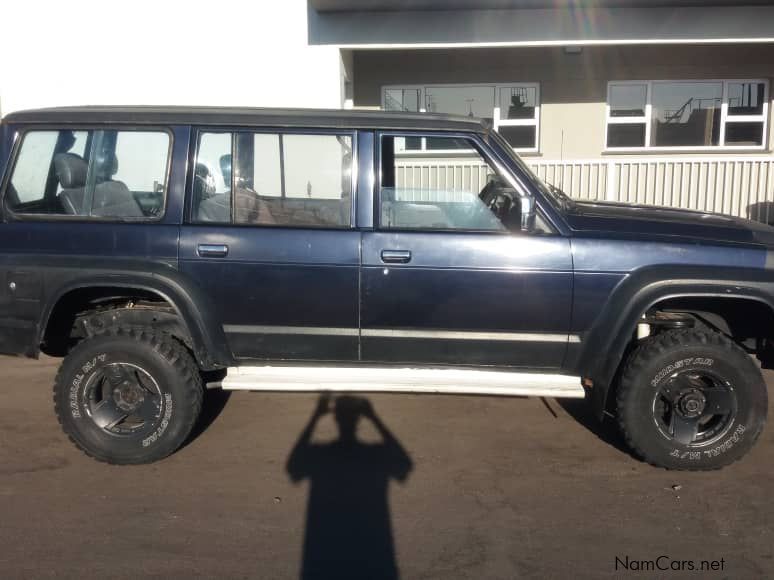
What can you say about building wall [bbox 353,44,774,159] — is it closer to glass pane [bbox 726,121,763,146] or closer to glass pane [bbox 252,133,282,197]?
glass pane [bbox 726,121,763,146]

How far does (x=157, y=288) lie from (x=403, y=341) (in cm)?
139

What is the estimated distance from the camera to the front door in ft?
12.4

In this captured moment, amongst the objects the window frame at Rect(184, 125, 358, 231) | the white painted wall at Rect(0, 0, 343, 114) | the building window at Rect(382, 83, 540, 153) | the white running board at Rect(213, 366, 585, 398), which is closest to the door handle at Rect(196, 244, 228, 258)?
the window frame at Rect(184, 125, 358, 231)

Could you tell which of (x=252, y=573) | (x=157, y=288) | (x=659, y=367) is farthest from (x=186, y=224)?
(x=659, y=367)

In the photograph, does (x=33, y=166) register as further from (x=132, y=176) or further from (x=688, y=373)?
(x=688, y=373)

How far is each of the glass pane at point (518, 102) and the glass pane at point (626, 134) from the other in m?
1.30

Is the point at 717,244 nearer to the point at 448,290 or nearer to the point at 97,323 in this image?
the point at 448,290

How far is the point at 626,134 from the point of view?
1113cm

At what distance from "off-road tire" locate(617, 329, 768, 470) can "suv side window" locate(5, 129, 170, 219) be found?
9.42 feet

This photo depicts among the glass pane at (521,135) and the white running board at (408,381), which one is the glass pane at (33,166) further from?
the glass pane at (521,135)

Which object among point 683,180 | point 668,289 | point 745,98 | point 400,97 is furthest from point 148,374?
point 745,98

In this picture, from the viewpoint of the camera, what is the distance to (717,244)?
3.76m

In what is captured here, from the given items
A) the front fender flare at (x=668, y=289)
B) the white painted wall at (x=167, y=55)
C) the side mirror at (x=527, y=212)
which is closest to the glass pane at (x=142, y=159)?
the side mirror at (x=527, y=212)

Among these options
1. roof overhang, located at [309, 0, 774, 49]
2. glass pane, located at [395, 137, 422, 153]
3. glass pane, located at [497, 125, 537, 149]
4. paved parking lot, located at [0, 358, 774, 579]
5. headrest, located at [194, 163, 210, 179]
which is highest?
roof overhang, located at [309, 0, 774, 49]
